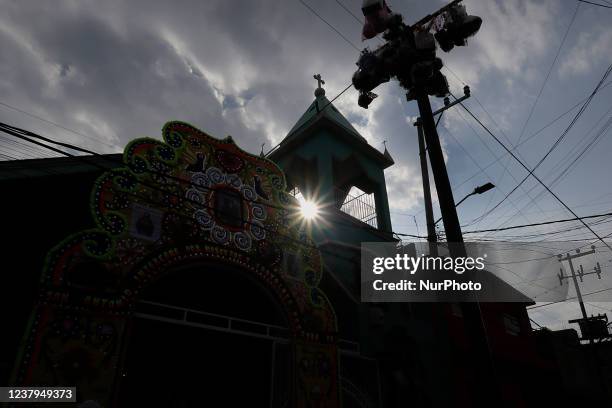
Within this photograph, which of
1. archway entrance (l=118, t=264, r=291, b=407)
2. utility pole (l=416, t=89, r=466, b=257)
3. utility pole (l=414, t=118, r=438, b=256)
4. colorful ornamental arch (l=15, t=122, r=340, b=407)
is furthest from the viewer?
utility pole (l=414, t=118, r=438, b=256)

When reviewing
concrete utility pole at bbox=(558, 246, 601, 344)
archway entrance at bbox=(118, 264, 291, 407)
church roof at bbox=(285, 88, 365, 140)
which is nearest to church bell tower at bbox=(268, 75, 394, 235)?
church roof at bbox=(285, 88, 365, 140)

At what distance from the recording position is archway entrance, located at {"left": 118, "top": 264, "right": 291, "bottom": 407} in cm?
910

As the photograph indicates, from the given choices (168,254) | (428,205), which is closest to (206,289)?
(168,254)

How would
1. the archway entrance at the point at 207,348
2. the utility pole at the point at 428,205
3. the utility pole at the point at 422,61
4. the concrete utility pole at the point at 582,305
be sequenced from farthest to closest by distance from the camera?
the concrete utility pole at the point at 582,305 < the utility pole at the point at 428,205 < the archway entrance at the point at 207,348 < the utility pole at the point at 422,61

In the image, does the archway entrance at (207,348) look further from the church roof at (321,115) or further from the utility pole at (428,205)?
the church roof at (321,115)

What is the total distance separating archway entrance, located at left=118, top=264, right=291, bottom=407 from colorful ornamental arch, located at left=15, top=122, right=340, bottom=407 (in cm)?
55

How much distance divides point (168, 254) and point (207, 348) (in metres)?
3.98

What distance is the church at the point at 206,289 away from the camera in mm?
6328

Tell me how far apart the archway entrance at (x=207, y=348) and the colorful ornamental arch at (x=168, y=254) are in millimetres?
546

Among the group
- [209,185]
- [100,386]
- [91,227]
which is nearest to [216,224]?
[209,185]

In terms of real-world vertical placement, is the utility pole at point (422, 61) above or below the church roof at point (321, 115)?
below

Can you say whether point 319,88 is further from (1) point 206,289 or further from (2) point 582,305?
(2) point 582,305

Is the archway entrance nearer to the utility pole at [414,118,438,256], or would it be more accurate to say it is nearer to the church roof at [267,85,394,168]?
the utility pole at [414,118,438,256]

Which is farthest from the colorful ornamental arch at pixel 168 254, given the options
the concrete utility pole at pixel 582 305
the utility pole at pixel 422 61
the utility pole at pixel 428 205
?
the concrete utility pole at pixel 582 305
